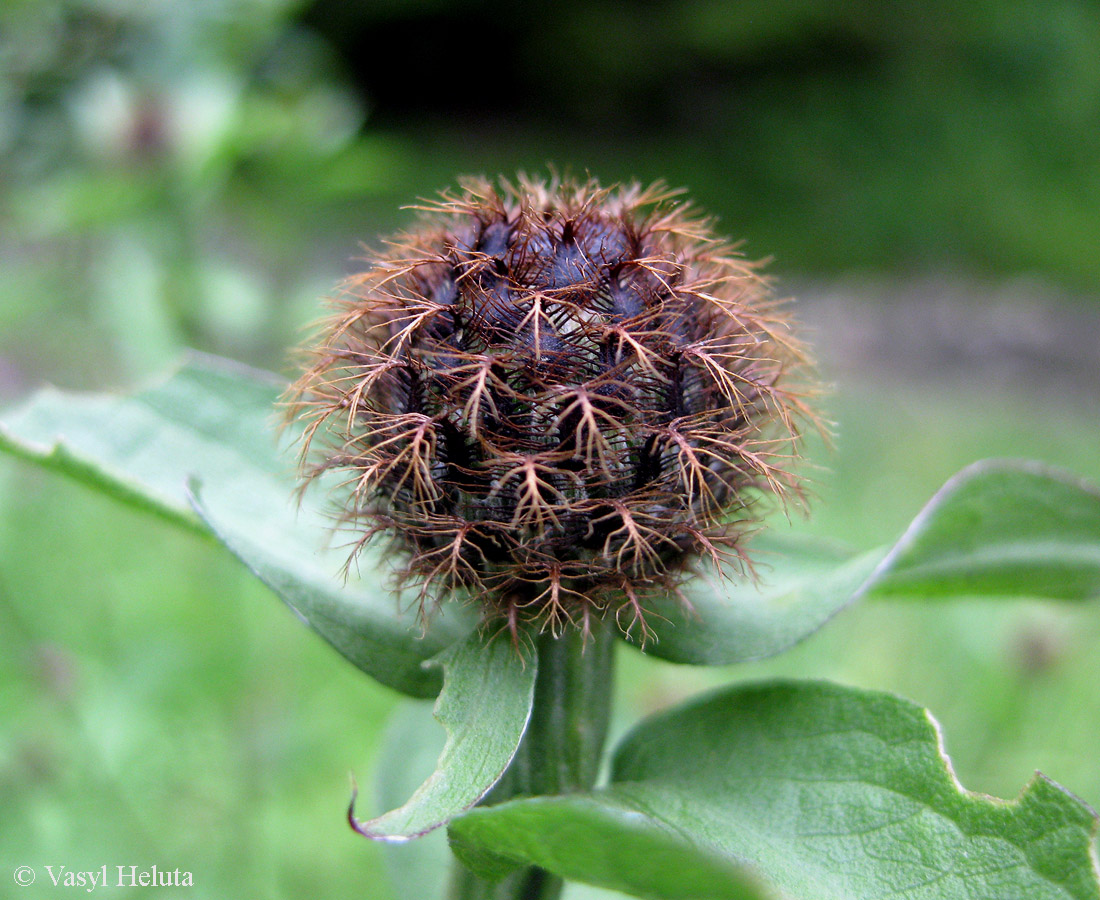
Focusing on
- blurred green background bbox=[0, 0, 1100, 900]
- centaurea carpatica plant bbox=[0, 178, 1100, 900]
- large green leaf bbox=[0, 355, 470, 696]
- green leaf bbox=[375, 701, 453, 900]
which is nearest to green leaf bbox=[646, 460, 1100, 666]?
centaurea carpatica plant bbox=[0, 178, 1100, 900]

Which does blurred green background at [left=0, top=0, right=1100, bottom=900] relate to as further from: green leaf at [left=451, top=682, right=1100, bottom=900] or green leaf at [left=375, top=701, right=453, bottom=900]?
green leaf at [left=451, top=682, right=1100, bottom=900]

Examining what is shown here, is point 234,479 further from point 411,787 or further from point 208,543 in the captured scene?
point 411,787

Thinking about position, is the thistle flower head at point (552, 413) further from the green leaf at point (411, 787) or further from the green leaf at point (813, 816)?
the green leaf at point (411, 787)

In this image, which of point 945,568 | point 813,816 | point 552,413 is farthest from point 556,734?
point 945,568

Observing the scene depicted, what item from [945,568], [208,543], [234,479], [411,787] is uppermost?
[945,568]

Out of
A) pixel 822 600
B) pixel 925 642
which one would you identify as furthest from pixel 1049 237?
pixel 822 600

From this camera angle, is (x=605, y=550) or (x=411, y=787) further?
(x=411, y=787)

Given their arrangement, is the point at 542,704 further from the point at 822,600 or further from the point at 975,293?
the point at 975,293
